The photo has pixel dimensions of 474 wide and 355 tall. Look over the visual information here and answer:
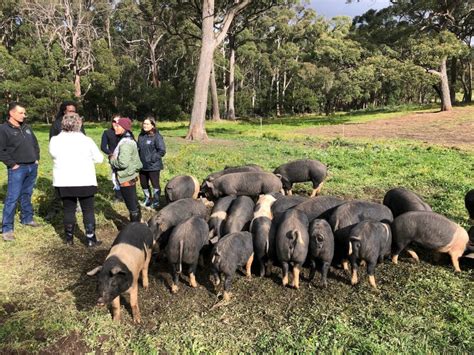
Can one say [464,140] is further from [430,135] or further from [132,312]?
[132,312]

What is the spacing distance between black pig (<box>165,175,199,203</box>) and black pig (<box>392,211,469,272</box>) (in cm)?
332

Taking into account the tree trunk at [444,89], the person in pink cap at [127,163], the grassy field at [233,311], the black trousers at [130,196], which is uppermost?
the tree trunk at [444,89]

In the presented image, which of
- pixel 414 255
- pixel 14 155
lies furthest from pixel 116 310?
pixel 414 255

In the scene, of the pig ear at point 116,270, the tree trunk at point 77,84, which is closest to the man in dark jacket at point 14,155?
the pig ear at point 116,270

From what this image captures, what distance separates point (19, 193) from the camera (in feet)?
19.6

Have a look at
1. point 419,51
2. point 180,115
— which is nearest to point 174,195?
point 419,51

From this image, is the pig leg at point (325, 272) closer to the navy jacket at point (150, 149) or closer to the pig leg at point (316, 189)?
the pig leg at point (316, 189)

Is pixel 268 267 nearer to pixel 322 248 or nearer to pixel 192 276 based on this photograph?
pixel 322 248

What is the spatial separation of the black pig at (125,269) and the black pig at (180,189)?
2073mm

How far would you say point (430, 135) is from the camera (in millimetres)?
17719

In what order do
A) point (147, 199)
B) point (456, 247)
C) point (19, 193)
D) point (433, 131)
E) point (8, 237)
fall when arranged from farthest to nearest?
point (433, 131) < point (147, 199) < point (19, 193) < point (8, 237) < point (456, 247)

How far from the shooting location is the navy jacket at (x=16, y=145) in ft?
18.7

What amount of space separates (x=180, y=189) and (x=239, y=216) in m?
1.69


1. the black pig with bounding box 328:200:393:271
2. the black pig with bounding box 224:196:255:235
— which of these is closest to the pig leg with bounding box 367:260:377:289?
the black pig with bounding box 328:200:393:271
